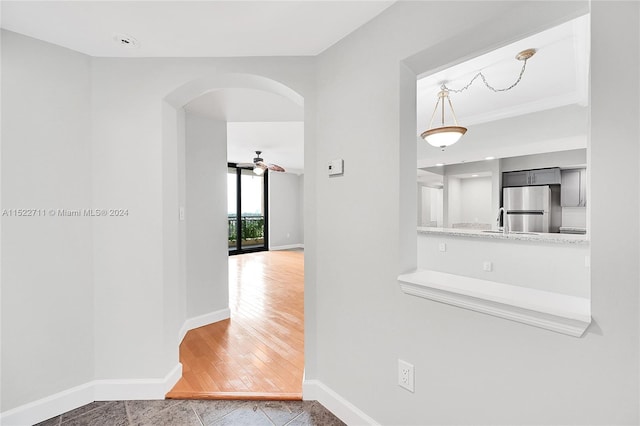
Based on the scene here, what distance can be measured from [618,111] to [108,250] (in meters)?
2.67

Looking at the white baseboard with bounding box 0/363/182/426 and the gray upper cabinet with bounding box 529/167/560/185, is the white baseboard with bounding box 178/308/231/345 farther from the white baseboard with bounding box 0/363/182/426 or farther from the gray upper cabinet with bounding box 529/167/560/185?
the gray upper cabinet with bounding box 529/167/560/185

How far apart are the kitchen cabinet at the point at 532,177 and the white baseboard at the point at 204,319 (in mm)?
4961

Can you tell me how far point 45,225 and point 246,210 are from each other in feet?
21.1

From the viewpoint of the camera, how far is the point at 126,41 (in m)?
1.70

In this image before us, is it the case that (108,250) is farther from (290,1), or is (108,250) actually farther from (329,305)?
(290,1)

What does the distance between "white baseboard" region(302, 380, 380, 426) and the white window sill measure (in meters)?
0.85

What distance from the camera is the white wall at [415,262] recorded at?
83 centimetres

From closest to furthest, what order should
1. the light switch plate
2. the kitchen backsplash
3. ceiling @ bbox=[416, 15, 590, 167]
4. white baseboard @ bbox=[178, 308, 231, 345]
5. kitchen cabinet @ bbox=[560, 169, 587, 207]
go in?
1. the light switch plate
2. ceiling @ bbox=[416, 15, 590, 167]
3. white baseboard @ bbox=[178, 308, 231, 345]
4. kitchen cabinet @ bbox=[560, 169, 587, 207]
5. the kitchen backsplash

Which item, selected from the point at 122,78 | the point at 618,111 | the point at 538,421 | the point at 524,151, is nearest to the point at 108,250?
the point at 122,78

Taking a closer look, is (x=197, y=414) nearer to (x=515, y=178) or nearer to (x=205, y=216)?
(x=205, y=216)

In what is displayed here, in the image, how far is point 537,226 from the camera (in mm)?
4586

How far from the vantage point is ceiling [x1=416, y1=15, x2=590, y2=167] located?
7.43 feet

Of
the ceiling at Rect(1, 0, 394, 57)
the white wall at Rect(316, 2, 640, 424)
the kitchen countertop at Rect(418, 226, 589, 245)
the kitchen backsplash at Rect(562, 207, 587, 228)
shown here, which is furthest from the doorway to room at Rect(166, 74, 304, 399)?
the kitchen backsplash at Rect(562, 207, 587, 228)

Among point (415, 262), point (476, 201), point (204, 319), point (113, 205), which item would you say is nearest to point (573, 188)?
point (476, 201)
